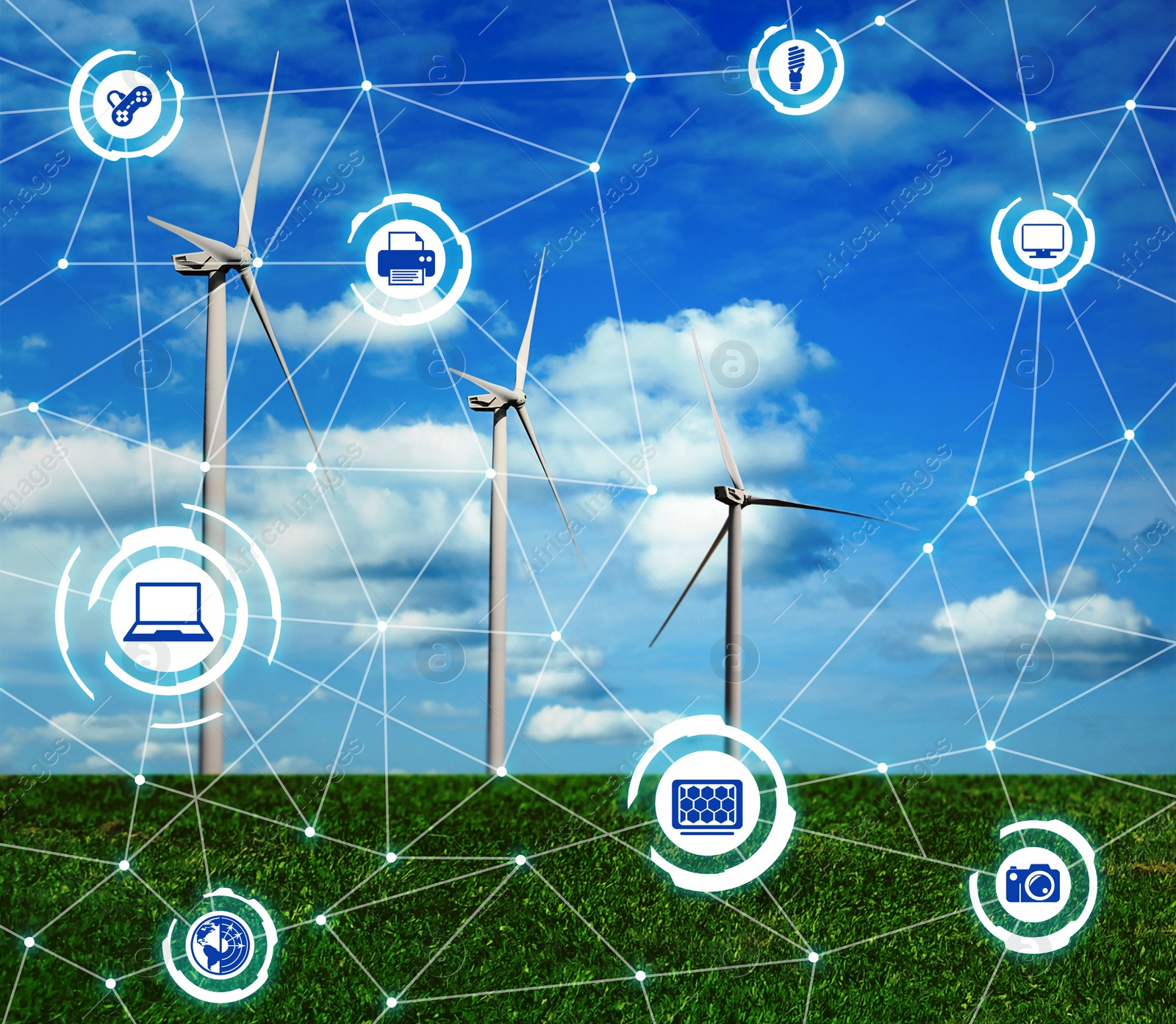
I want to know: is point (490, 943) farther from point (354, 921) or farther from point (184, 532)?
point (184, 532)

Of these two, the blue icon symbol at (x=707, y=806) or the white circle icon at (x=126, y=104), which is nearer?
the blue icon symbol at (x=707, y=806)

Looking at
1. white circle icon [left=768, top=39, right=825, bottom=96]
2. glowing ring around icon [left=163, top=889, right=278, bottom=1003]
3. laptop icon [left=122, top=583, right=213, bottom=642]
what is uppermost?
white circle icon [left=768, top=39, right=825, bottom=96]

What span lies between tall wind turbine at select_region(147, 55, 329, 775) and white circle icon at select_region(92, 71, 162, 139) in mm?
3895

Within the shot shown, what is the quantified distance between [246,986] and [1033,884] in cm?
1075

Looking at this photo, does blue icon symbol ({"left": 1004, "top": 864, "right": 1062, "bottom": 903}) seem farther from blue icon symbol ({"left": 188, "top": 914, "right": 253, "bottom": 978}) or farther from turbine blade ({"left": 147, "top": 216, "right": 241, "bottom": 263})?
turbine blade ({"left": 147, "top": 216, "right": 241, "bottom": 263})

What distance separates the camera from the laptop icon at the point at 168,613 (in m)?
15.2

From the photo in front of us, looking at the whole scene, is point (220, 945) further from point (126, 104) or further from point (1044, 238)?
point (1044, 238)

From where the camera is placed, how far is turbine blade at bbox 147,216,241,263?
72.7ft

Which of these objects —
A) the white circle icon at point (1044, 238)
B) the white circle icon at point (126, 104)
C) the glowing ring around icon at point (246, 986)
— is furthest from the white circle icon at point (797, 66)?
the glowing ring around icon at point (246, 986)

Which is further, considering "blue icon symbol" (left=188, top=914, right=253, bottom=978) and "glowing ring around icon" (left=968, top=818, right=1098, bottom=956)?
"glowing ring around icon" (left=968, top=818, right=1098, bottom=956)

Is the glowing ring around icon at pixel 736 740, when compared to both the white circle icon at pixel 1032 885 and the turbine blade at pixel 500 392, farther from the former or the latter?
the turbine blade at pixel 500 392

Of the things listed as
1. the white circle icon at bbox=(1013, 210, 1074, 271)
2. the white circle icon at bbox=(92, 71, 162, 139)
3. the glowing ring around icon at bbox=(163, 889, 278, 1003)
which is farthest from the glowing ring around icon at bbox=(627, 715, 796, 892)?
the white circle icon at bbox=(92, 71, 162, 139)

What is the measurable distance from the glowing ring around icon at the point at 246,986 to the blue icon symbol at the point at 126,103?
1132 centimetres

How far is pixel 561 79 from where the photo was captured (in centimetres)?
1747
